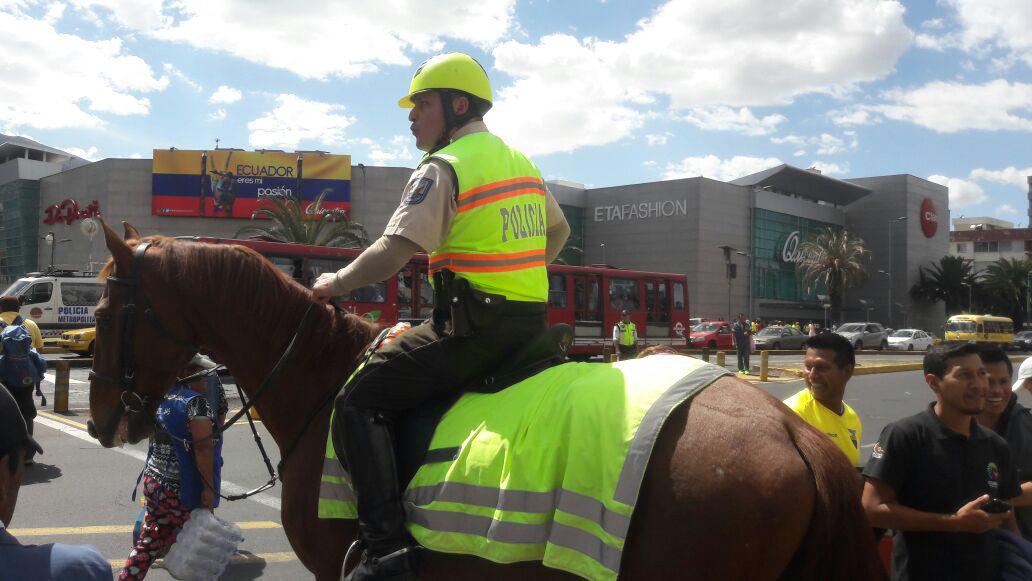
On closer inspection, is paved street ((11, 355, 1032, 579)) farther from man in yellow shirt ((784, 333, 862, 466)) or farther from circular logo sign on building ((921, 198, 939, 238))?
circular logo sign on building ((921, 198, 939, 238))

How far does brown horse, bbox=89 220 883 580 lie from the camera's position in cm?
199

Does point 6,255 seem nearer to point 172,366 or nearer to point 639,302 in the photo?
point 639,302

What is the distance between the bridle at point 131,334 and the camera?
10.2 feet

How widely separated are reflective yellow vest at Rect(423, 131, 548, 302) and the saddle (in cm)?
20

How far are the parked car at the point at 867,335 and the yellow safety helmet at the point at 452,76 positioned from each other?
4439 cm

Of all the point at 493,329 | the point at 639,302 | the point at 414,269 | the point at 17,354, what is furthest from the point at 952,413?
the point at 639,302

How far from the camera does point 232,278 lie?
3.12 metres

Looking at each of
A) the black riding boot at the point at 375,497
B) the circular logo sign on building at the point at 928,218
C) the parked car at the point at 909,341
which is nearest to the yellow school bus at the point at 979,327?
the parked car at the point at 909,341

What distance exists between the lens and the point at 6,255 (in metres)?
59.2

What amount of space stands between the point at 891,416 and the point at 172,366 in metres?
14.5

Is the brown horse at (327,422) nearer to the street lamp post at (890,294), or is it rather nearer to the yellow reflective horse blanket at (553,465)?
the yellow reflective horse blanket at (553,465)

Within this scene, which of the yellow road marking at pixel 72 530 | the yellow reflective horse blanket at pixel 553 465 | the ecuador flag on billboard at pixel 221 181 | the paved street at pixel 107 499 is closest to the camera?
the yellow reflective horse blanket at pixel 553 465

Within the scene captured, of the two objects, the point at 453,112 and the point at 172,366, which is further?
the point at 172,366

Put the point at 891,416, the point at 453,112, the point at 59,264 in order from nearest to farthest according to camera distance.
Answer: the point at 453,112, the point at 891,416, the point at 59,264
